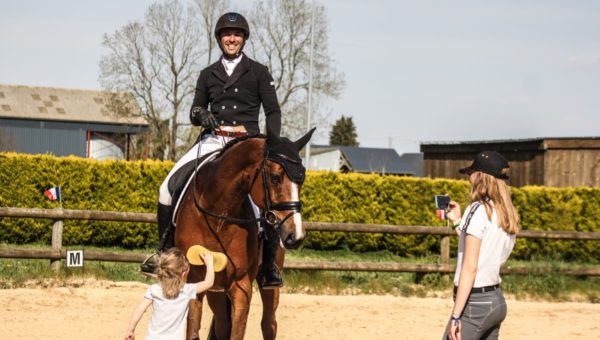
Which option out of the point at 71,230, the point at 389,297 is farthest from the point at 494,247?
the point at 71,230

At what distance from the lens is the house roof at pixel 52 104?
46.0 metres

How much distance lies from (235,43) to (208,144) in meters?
0.85

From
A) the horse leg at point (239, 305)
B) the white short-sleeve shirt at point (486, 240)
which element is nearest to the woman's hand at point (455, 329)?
the white short-sleeve shirt at point (486, 240)

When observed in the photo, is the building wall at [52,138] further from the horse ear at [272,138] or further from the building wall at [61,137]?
the horse ear at [272,138]

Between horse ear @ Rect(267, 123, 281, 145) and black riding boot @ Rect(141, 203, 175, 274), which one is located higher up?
horse ear @ Rect(267, 123, 281, 145)

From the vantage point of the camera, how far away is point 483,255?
16.3 feet

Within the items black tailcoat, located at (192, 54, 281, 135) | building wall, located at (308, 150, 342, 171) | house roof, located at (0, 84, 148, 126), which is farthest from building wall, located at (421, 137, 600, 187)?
building wall, located at (308, 150, 342, 171)

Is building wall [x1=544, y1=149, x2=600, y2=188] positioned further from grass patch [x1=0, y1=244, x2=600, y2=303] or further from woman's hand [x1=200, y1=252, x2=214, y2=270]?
woman's hand [x1=200, y1=252, x2=214, y2=270]

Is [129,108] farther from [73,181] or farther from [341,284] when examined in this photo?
[341,284]

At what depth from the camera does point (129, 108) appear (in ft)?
119

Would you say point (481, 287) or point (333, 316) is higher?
point (481, 287)

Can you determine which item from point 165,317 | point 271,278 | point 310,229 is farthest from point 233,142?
point 310,229

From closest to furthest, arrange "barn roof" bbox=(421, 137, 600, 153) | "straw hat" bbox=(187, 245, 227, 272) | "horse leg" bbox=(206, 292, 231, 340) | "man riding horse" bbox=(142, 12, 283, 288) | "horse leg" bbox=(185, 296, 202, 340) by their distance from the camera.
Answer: "straw hat" bbox=(187, 245, 227, 272), "horse leg" bbox=(185, 296, 202, 340), "horse leg" bbox=(206, 292, 231, 340), "man riding horse" bbox=(142, 12, 283, 288), "barn roof" bbox=(421, 137, 600, 153)

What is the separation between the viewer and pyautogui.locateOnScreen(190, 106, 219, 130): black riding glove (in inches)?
250
